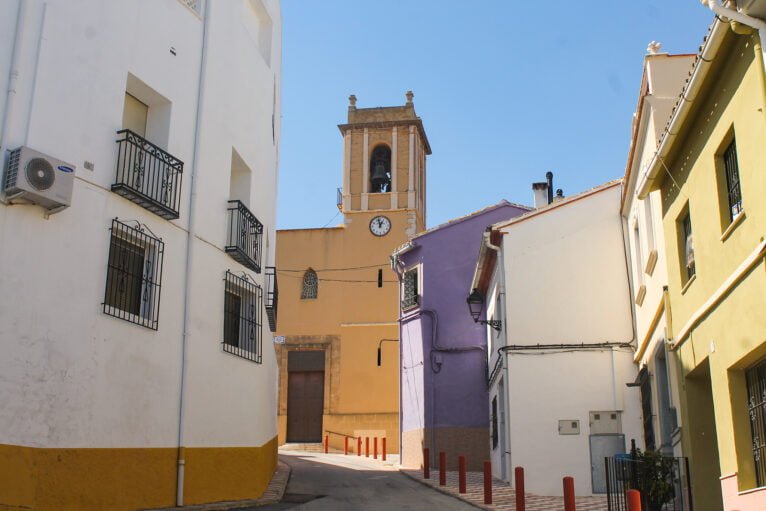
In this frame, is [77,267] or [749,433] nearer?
[749,433]

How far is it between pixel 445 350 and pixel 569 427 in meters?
8.16

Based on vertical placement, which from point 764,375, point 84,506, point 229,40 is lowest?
point 84,506

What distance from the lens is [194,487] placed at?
466 inches

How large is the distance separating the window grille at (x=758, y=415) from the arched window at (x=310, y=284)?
26.9 metres

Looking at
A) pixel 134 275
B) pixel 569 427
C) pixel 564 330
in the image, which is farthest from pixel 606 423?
pixel 134 275

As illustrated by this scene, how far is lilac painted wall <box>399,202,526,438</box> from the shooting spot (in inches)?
925

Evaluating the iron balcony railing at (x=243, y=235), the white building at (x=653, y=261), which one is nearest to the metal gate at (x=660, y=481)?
the white building at (x=653, y=261)

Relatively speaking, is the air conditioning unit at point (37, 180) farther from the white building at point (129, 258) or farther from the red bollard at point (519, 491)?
the red bollard at point (519, 491)

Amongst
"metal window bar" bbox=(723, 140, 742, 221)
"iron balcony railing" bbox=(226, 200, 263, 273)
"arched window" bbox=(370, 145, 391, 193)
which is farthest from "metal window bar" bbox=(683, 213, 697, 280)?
"arched window" bbox=(370, 145, 391, 193)

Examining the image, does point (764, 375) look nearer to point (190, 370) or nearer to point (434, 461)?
point (190, 370)

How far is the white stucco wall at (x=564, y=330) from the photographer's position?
15906 millimetres

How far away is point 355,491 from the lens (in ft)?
50.8

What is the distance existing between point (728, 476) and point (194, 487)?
22.5ft

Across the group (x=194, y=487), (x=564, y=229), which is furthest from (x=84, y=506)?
(x=564, y=229)
